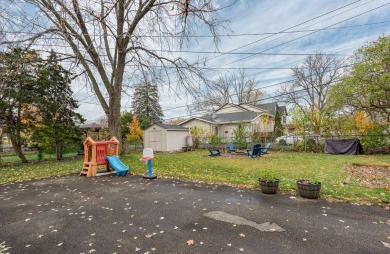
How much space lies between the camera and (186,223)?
138 inches

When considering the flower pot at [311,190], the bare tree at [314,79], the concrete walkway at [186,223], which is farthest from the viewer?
the bare tree at [314,79]

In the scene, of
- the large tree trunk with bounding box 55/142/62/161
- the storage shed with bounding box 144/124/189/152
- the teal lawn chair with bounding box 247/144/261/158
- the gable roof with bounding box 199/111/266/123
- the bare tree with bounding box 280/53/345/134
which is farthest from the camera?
the gable roof with bounding box 199/111/266/123

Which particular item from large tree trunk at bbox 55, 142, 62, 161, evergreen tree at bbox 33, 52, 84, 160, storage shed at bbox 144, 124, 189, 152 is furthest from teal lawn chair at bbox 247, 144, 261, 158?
large tree trunk at bbox 55, 142, 62, 161

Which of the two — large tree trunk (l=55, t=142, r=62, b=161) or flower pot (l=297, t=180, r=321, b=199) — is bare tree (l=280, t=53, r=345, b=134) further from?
large tree trunk (l=55, t=142, r=62, b=161)

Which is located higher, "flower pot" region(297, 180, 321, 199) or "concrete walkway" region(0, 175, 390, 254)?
"flower pot" region(297, 180, 321, 199)

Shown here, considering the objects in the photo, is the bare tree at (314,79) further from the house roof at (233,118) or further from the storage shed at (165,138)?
the storage shed at (165,138)

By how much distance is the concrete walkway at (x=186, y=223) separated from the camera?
2.79 m

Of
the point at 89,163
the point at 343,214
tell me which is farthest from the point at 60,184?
the point at 343,214

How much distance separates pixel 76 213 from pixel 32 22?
4.56 metres

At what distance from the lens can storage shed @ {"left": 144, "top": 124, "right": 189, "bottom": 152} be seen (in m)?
19.9

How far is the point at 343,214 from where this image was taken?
3.79m

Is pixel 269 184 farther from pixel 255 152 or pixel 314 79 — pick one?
pixel 314 79

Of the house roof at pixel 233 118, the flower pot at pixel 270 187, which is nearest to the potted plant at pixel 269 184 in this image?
the flower pot at pixel 270 187

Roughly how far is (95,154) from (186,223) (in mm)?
5998
